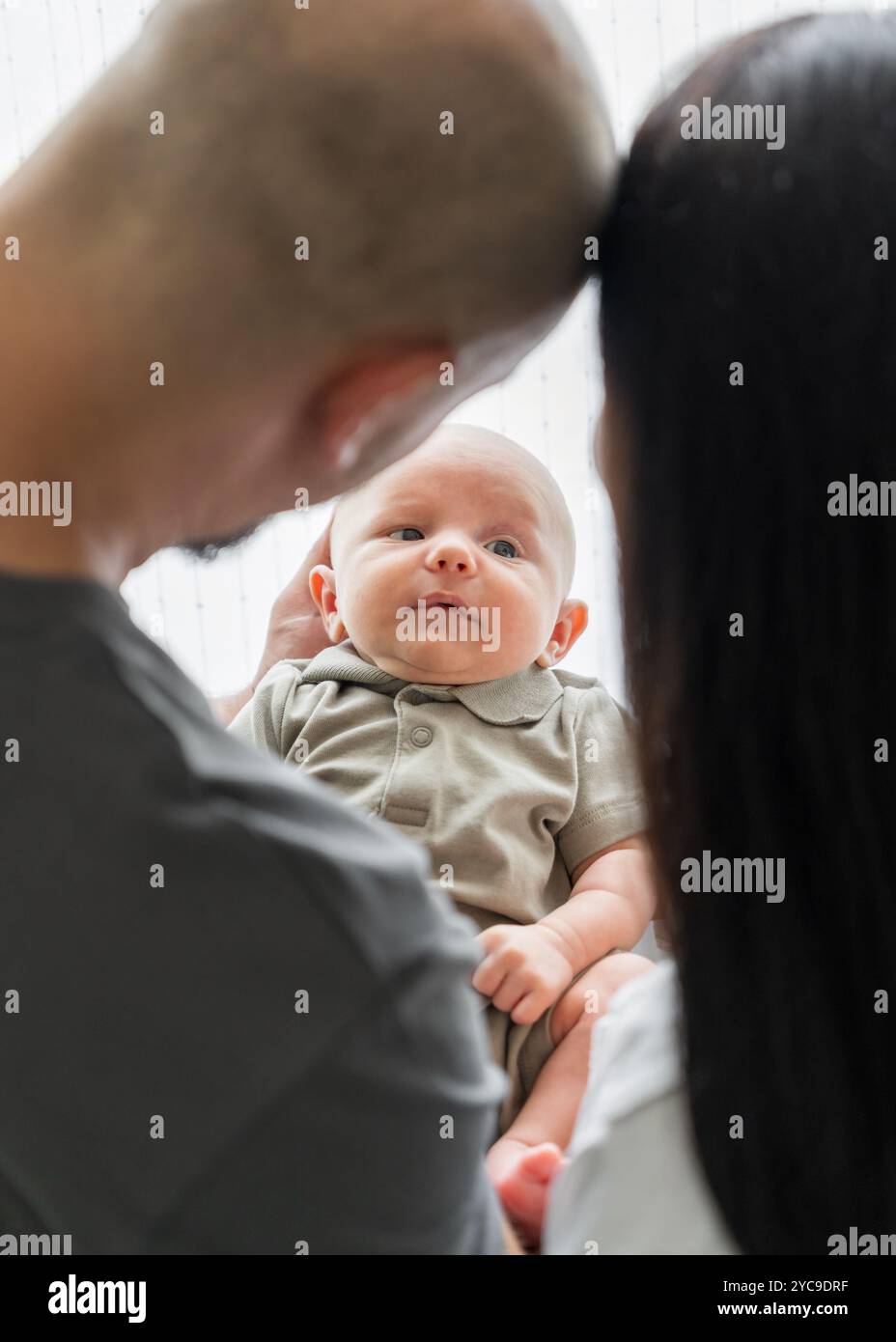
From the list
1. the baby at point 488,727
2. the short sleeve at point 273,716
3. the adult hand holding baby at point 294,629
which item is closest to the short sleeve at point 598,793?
the baby at point 488,727

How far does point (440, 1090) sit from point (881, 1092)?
0.22 m

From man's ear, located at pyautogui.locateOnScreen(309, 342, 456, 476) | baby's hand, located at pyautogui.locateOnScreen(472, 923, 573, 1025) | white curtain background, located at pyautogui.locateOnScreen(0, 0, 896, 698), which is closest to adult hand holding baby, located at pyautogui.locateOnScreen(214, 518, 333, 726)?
white curtain background, located at pyautogui.locateOnScreen(0, 0, 896, 698)

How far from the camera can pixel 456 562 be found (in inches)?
48.4

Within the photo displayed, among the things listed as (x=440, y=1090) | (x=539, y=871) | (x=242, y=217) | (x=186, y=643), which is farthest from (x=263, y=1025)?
(x=186, y=643)

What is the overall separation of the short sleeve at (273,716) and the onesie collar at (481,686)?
0.03 meters

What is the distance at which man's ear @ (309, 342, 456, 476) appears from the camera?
21.9 inches

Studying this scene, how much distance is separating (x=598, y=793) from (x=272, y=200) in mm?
874

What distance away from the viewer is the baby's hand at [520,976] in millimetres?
1093

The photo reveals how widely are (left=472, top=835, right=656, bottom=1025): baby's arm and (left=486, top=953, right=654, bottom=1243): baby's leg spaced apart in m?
0.02

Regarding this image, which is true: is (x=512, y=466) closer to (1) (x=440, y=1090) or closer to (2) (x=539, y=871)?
(2) (x=539, y=871)

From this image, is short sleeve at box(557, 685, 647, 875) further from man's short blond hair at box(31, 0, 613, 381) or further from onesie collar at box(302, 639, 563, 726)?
man's short blond hair at box(31, 0, 613, 381)

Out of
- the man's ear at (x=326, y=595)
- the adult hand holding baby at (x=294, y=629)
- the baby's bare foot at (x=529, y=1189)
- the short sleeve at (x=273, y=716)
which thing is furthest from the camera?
the adult hand holding baby at (x=294, y=629)

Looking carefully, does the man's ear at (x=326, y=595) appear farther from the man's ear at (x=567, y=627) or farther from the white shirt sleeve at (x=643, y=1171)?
the white shirt sleeve at (x=643, y=1171)
